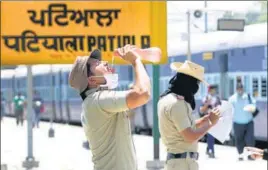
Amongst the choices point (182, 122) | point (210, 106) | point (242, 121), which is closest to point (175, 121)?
point (182, 122)

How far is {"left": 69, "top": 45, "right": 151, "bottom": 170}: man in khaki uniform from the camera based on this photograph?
476 cm

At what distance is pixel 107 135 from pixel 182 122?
3.44 ft

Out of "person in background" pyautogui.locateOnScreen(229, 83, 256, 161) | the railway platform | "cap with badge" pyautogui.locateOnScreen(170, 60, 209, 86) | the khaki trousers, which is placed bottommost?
the railway platform

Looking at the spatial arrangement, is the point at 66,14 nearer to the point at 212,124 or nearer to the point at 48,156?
the point at 48,156

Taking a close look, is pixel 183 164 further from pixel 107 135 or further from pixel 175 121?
pixel 107 135

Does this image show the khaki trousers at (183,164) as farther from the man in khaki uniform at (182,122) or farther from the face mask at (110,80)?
→ the face mask at (110,80)

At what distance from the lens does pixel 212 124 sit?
A: 5840 millimetres

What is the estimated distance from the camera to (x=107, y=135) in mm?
4824

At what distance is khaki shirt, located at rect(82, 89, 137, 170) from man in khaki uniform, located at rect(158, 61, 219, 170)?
96 centimetres

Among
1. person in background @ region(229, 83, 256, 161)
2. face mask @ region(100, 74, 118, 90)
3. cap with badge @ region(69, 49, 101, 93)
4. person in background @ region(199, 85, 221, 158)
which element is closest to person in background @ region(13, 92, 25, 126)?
person in background @ region(199, 85, 221, 158)

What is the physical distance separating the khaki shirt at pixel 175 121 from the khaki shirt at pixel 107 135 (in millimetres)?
945

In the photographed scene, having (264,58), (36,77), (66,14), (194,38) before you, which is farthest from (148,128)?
(36,77)

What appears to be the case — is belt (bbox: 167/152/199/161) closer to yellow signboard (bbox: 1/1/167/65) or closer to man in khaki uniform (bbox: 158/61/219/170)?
man in khaki uniform (bbox: 158/61/219/170)

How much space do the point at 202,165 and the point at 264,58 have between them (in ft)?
16.5
